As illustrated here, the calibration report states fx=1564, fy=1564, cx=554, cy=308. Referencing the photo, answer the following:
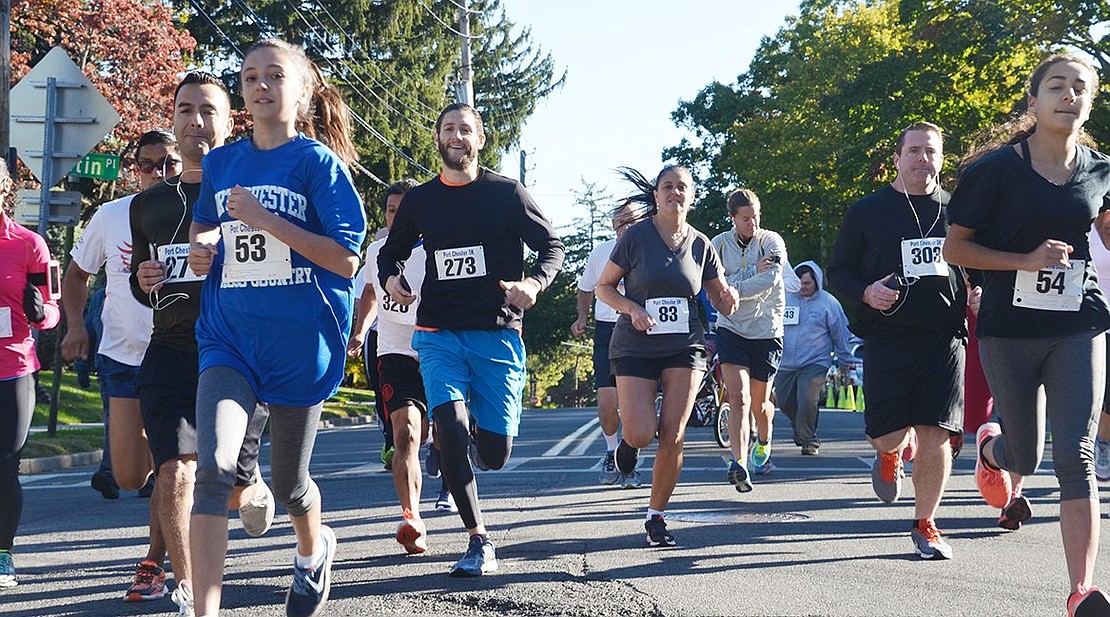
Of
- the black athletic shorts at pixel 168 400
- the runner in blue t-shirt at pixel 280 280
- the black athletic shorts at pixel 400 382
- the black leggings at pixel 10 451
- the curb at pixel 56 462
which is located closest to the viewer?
the runner in blue t-shirt at pixel 280 280

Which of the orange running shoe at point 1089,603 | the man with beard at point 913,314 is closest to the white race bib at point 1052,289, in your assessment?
the orange running shoe at point 1089,603

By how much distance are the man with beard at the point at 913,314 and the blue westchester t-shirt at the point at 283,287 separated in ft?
10.3

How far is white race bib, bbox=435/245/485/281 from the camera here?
24.5 ft

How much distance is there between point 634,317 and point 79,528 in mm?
3838

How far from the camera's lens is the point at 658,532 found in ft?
26.3

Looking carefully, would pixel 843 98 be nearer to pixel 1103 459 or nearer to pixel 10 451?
pixel 1103 459

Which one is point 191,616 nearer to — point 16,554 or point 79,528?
point 16,554

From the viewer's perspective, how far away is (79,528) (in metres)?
9.62

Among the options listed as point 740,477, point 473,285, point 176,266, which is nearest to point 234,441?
point 176,266

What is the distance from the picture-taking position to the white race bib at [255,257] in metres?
Result: 5.28

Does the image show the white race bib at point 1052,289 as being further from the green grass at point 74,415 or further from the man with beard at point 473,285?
the green grass at point 74,415

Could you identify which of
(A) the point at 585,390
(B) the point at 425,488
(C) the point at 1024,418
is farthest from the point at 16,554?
(A) the point at 585,390

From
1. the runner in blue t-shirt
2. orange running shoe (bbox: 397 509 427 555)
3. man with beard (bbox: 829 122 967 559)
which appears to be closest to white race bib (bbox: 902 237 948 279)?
man with beard (bbox: 829 122 967 559)

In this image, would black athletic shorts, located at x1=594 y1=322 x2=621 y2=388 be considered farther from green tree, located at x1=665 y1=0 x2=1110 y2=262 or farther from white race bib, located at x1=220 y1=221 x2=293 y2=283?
green tree, located at x1=665 y1=0 x2=1110 y2=262
